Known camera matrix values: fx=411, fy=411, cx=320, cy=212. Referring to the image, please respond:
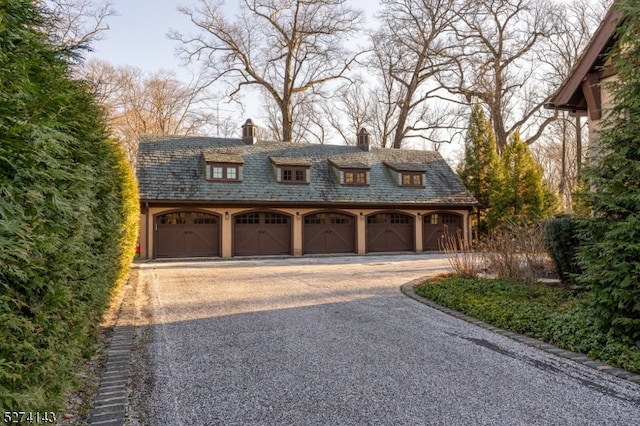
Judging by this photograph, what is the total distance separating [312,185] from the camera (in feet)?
62.1

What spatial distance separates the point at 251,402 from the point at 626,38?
208 inches

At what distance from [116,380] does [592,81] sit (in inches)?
336

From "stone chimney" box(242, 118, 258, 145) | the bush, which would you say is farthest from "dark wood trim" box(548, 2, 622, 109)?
"stone chimney" box(242, 118, 258, 145)

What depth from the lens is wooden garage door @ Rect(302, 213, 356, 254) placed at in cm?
1859

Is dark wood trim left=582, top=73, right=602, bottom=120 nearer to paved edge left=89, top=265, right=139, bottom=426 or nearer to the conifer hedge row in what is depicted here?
the conifer hedge row

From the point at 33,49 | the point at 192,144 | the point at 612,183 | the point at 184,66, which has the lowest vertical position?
the point at 612,183

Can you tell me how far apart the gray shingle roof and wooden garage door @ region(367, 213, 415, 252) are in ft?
2.94

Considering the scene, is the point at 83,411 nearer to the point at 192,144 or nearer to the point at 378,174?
the point at 192,144

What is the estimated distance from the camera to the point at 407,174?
67.1 ft

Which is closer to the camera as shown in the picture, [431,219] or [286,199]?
[286,199]

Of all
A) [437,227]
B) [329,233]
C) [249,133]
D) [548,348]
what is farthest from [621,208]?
[249,133]


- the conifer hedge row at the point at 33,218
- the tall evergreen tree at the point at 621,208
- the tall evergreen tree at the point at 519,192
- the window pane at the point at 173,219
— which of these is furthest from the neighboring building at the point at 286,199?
the conifer hedge row at the point at 33,218

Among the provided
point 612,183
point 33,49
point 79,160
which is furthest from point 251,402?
point 612,183

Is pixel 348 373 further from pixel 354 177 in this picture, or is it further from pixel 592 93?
pixel 354 177
